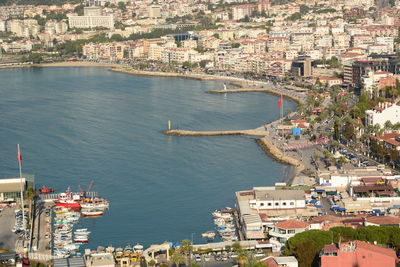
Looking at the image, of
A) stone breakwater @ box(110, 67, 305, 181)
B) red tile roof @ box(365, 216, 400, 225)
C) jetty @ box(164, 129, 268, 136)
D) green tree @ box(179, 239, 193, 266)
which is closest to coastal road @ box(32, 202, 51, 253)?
green tree @ box(179, 239, 193, 266)

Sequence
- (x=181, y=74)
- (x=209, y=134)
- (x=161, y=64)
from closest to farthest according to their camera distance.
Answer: (x=209, y=134)
(x=181, y=74)
(x=161, y=64)

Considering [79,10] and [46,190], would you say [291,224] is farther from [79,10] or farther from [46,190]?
[79,10]

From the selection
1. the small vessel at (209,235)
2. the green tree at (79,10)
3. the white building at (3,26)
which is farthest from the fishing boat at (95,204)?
the green tree at (79,10)

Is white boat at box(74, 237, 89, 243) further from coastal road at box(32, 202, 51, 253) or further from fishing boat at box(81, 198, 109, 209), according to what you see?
fishing boat at box(81, 198, 109, 209)

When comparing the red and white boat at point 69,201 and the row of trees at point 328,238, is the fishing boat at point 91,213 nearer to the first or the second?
the red and white boat at point 69,201

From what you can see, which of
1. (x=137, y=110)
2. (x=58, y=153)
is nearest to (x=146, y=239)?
(x=58, y=153)

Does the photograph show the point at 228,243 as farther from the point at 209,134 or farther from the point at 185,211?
the point at 209,134
